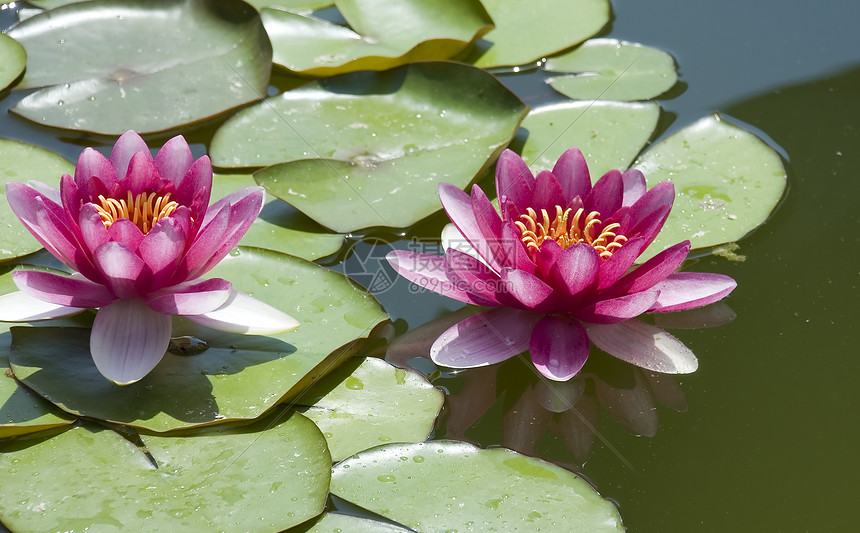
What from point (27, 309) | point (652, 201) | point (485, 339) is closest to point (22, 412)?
point (27, 309)

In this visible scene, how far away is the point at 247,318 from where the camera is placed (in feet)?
6.61

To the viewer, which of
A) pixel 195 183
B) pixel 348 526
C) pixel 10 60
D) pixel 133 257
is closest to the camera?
pixel 348 526

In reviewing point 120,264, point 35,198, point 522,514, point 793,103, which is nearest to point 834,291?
point 793,103

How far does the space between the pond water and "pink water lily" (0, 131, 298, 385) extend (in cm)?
49

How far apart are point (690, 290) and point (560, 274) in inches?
16.8

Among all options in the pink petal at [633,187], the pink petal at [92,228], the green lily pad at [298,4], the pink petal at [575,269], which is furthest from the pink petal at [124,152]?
the green lily pad at [298,4]

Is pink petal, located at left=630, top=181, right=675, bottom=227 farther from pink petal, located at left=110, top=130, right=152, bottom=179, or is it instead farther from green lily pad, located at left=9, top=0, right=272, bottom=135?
green lily pad, located at left=9, top=0, right=272, bottom=135

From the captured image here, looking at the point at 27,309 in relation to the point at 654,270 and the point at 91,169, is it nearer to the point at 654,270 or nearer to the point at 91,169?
the point at 91,169

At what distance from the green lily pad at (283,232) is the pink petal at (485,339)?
524mm

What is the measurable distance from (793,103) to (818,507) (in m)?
1.91

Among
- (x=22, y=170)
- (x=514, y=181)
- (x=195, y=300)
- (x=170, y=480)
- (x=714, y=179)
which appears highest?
(x=514, y=181)

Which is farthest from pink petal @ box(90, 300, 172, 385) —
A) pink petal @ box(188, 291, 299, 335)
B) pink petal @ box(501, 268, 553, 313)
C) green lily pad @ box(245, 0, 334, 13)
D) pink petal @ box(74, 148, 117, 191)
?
green lily pad @ box(245, 0, 334, 13)

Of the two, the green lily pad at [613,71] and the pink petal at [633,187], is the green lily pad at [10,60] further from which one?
the pink petal at [633,187]

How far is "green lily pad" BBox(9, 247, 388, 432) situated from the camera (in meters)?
1.89
